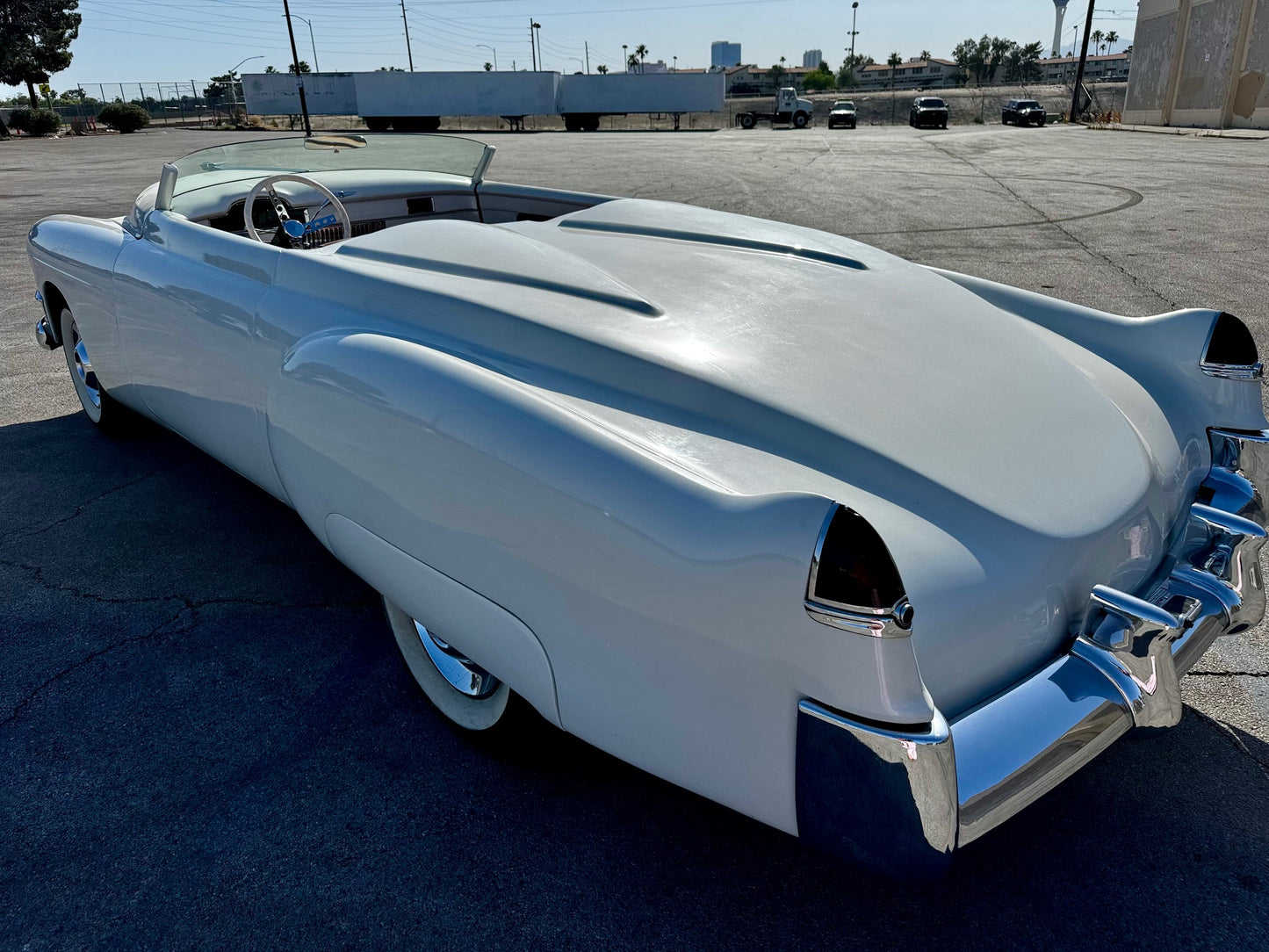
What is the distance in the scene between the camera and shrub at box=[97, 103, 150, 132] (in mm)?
41062

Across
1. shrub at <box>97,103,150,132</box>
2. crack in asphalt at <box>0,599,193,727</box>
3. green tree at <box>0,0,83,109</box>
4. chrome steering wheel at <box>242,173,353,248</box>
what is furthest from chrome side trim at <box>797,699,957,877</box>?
green tree at <box>0,0,83,109</box>

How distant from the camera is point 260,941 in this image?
1.65 m

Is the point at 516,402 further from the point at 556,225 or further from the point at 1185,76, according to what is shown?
the point at 1185,76

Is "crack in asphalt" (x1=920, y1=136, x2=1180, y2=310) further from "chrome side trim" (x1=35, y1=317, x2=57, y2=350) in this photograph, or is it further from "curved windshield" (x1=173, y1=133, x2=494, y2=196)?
"chrome side trim" (x1=35, y1=317, x2=57, y2=350)

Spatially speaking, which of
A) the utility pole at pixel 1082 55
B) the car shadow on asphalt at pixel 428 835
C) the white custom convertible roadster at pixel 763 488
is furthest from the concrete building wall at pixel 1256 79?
the car shadow on asphalt at pixel 428 835

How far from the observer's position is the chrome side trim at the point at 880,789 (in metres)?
1.22

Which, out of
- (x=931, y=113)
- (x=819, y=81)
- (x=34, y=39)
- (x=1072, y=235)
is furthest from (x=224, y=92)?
(x=819, y=81)

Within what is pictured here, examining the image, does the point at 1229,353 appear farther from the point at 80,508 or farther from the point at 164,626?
the point at 80,508

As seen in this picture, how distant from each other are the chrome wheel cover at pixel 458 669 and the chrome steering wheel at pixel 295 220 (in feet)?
5.61

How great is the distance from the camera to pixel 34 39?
44938 millimetres

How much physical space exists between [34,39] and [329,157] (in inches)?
2152

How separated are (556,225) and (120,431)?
2.53 metres

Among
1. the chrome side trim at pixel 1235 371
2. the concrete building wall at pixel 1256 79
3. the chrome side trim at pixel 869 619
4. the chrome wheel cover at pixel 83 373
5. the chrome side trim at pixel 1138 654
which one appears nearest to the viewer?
the chrome side trim at pixel 869 619

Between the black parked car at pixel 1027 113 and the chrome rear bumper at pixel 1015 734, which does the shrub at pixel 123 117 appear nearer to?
the black parked car at pixel 1027 113
